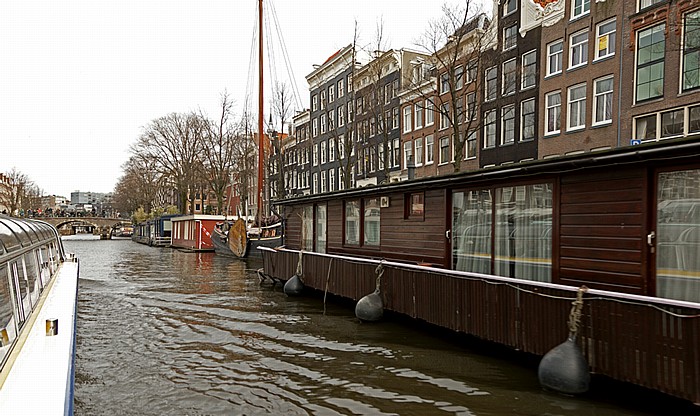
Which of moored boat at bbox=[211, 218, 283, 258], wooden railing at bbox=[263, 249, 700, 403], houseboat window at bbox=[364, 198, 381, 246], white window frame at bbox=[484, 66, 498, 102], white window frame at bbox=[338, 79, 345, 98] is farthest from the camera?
white window frame at bbox=[338, 79, 345, 98]

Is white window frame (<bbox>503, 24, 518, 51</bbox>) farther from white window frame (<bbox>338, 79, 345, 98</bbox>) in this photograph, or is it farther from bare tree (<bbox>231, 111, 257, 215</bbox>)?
bare tree (<bbox>231, 111, 257, 215</bbox>)

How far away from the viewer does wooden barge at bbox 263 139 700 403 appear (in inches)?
215

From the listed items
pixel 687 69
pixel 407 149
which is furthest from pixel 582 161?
pixel 407 149

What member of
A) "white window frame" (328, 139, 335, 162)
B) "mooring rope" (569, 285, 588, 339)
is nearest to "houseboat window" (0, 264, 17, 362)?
"mooring rope" (569, 285, 588, 339)

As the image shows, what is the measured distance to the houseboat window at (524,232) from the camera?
287 inches

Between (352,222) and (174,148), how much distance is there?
39.8 metres

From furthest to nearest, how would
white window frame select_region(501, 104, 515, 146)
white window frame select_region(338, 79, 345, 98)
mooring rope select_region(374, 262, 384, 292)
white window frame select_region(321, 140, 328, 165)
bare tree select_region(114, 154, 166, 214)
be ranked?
bare tree select_region(114, 154, 166, 214) → white window frame select_region(321, 140, 328, 165) → white window frame select_region(338, 79, 345, 98) → white window frame select_region(501, 104, 515, 146) → mooring rope select_region(374, 262, 384, 292)

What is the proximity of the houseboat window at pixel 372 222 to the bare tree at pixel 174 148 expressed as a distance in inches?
1480

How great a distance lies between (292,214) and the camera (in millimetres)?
15453

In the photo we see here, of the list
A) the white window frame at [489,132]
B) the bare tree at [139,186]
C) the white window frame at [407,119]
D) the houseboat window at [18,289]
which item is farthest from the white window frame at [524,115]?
the bare tree at [139,186]

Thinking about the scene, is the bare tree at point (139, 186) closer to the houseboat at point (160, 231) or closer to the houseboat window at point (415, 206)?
the houseboat at point (160, 231)

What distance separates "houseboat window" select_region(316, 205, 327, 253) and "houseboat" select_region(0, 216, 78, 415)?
289 inches

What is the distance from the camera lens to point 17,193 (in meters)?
57.5

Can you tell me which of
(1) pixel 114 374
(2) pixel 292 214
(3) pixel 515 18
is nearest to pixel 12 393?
(1) pixel 114 374
